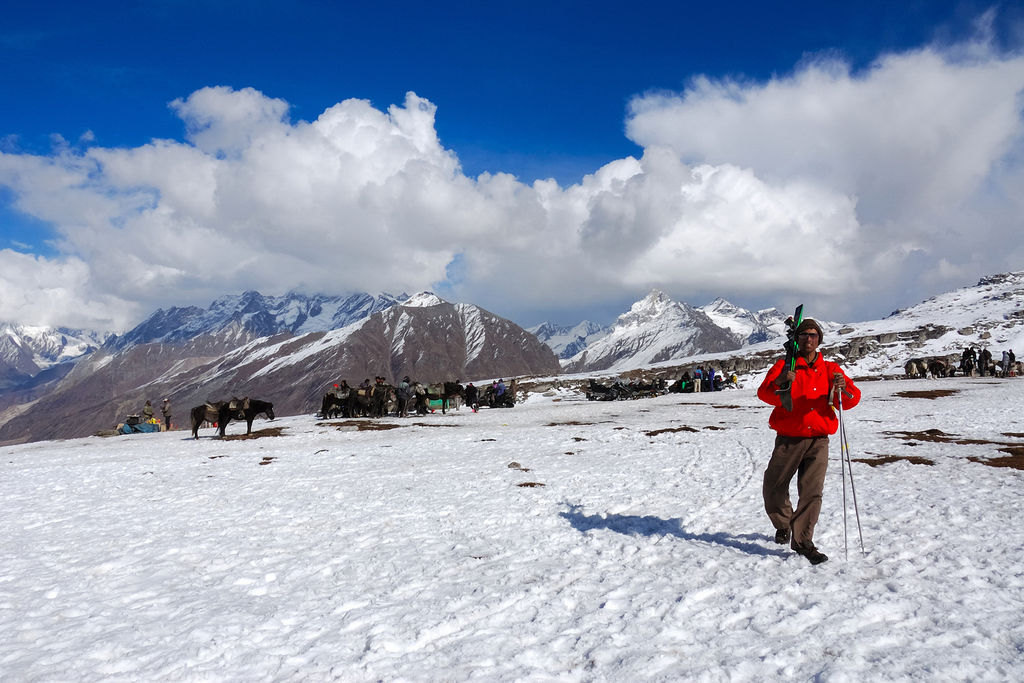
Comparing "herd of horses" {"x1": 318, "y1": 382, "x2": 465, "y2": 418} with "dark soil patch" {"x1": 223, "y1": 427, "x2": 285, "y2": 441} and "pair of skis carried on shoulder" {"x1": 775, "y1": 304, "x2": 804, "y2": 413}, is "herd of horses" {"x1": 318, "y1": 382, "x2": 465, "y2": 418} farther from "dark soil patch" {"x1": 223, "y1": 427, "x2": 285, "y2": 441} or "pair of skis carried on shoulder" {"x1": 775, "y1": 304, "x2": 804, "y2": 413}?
"pair of skis carried on shoulder" {"x1": 775, "y1": 304, "x2": 804, "y2": 413}

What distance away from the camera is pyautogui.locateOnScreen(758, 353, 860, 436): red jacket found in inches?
285

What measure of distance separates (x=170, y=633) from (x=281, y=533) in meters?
3.78

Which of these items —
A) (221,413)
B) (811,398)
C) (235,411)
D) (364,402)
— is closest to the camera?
(811,398)

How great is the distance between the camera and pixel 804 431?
7.32m

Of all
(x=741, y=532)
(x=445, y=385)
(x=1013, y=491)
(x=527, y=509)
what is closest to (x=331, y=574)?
(x=527, y=509)

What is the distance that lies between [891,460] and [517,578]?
11.3 metres

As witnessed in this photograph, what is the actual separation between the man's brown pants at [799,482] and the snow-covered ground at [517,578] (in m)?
0.46

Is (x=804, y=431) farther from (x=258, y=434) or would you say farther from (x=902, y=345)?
(x=902, y=345)

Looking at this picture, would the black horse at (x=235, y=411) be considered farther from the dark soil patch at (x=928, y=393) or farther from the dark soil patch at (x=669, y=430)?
the dark soil patch at (x=928, y=393)

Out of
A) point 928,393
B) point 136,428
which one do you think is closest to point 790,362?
point 928,393

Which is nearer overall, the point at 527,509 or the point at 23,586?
the point at 23,586

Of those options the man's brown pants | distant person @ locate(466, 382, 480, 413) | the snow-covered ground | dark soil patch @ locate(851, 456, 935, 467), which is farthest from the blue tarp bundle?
the man's brown pants

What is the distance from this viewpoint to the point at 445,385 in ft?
139

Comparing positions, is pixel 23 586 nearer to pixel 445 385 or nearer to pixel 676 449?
pixel 676 449
